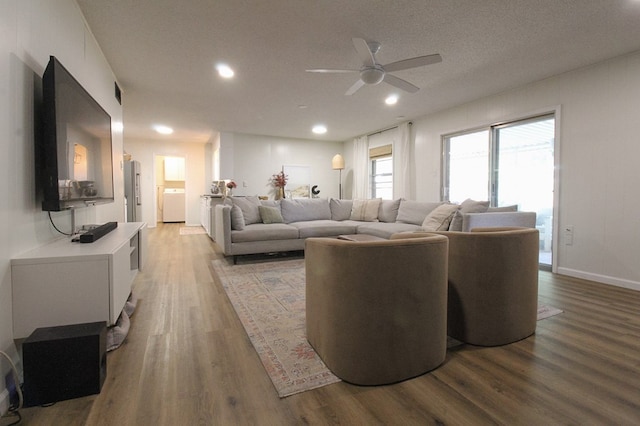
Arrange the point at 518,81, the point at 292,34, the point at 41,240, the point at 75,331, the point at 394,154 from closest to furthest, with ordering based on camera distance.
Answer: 1. the point at 75,331
2. the point at 41,240
3. the point at 292,34
4. the point at 518,81
5. the point at 394,154

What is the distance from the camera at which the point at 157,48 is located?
2984 millimetres

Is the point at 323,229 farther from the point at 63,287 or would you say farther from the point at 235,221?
the point at 63,287

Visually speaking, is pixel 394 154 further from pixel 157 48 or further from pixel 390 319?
pixel 390 319

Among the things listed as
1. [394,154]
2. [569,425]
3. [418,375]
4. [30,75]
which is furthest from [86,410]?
[394,154]

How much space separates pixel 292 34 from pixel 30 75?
1920 millimetres

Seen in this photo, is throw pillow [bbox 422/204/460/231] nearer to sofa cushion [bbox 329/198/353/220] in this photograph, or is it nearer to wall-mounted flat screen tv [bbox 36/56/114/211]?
sofa cushion [bbox 329/198/353/220]

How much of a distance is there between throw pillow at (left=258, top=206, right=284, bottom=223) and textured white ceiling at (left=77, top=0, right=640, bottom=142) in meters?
1.67

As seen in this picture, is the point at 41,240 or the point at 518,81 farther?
the point at 518,81

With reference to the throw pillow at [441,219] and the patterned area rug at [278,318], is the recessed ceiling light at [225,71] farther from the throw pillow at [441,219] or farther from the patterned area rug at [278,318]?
the throw pillow at [441,219]

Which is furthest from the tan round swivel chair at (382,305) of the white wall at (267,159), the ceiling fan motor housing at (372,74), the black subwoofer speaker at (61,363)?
the white wall at (267,159)

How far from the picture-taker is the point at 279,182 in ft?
24.2

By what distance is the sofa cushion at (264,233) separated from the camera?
402 centimetres

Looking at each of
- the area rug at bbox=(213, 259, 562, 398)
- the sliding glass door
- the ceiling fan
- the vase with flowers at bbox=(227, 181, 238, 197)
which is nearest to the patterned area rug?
the area rug at bbox=(213, 259, 562, 398)

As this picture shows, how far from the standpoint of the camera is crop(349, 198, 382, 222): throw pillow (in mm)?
5184
